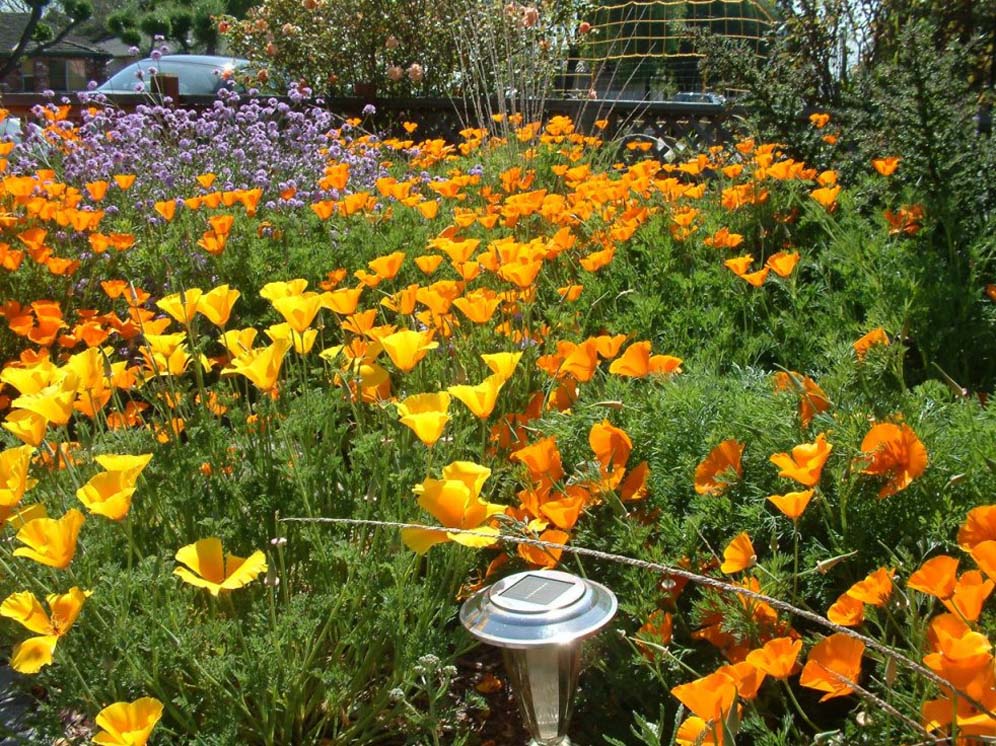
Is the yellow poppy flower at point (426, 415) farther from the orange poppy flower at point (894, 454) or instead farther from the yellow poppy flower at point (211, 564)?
the orange poppy flower at point (894, 454)

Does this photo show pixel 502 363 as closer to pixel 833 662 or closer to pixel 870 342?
pixel 833 662

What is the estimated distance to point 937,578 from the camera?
1.29 meters

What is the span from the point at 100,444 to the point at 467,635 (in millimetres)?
1054

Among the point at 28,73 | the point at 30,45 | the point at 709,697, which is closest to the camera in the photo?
the point at 709,697

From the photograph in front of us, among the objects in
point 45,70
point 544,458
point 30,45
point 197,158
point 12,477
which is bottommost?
point 544,458

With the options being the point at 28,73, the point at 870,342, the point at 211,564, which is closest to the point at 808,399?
the point at 870,342

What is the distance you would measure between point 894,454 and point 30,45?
73.9m

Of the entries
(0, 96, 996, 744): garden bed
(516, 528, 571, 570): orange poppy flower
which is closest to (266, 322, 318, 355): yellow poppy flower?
(0, 96, 996, 744): garden bed

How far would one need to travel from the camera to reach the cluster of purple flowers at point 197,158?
5.05 meters

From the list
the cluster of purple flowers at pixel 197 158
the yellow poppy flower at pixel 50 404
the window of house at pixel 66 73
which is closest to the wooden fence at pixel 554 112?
the cluster of purple flowers at pixel 197 158

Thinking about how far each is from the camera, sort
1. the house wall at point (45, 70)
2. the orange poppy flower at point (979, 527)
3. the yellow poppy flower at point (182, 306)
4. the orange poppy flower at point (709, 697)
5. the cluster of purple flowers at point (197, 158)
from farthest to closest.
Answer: the house wall at point (45, 70)
the cluster of purple flowers at point (197, 158)
the yellow poppy flower at point (182, 306)
the orange poppy flower at point (979, 527)
the orange poppy flower at point (709, 697)

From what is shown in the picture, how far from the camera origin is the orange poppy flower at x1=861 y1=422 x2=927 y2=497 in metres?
1.63

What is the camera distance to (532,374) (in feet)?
8.71

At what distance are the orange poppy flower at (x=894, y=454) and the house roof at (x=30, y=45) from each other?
57.0 meters
